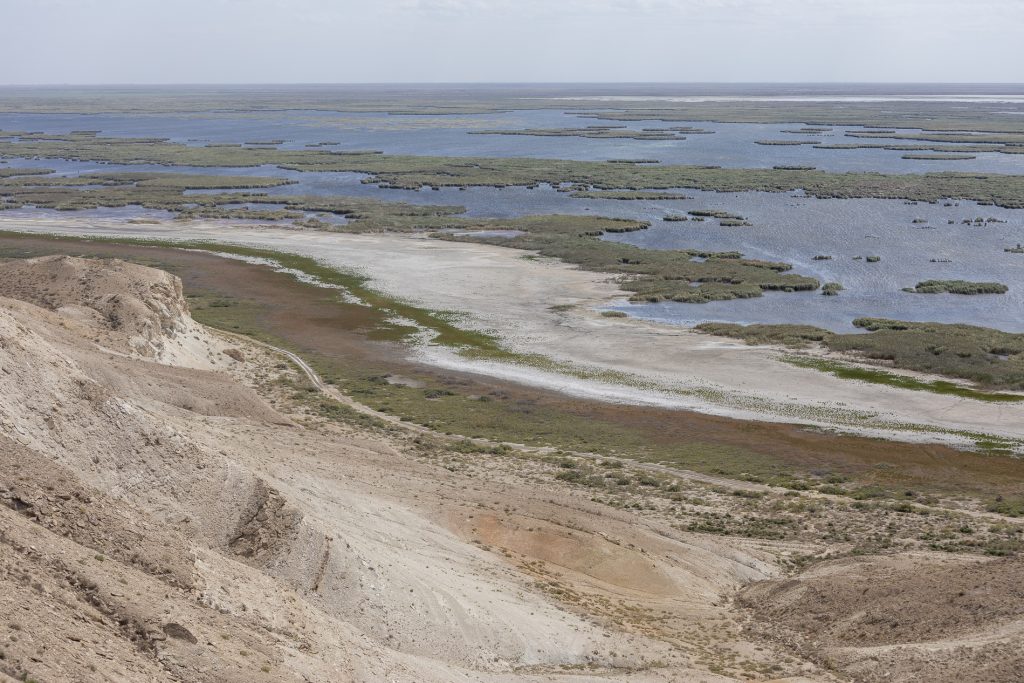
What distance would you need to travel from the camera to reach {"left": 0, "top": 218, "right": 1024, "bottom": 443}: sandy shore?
155 ft

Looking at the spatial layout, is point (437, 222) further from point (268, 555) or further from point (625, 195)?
point (268, 555)

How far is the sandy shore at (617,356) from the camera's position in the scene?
47.3 meters

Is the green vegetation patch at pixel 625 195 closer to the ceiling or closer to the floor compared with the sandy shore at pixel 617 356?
closer to the ceiling

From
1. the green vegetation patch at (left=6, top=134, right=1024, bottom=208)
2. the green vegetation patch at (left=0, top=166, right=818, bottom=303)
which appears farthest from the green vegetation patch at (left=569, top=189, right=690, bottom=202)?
the green vegetation patch at (left=0, top=166, right=818, bottom=303)

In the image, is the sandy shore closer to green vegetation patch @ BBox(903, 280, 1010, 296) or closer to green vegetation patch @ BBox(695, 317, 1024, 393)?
green vegetation patch @ BBox(695, 317, 1024, 393)

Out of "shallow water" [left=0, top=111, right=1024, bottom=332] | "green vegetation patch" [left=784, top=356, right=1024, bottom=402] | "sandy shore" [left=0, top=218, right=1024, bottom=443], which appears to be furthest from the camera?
"shallow water" [left=0, top=111, right=1024, bottom=332]

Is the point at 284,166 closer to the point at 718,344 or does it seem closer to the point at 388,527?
the point at 718,344

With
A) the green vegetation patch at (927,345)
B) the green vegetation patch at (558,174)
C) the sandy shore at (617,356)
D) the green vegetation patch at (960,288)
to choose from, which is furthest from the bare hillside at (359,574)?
the green vegetation patch at (558,174)

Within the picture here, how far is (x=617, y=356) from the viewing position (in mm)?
57281

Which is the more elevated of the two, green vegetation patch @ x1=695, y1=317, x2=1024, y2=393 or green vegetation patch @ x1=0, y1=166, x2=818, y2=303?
green vegetation patch @ x1=0, y1=166, x2=818, y2=303

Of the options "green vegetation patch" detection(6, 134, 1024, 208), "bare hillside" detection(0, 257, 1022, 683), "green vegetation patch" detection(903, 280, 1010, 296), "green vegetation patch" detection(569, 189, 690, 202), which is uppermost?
"green vegetation patch" detection(6, 134, 1024, 208)

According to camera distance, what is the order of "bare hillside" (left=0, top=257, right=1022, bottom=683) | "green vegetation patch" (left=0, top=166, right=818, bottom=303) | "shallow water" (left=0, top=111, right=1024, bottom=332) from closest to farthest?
"bare hillside" (left=0, top=257, right=1022, bottom=683)
"shallow water" (left=0, top=111, right=1024, bottom=332)
"green vegetation patch" (left=0, top=166, right=818, bottom=303)

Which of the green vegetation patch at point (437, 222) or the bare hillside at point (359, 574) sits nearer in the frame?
the bare hillside at point (359, 574)

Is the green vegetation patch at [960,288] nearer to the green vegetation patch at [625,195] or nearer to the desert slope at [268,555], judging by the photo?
the desert slope at [268,555]
